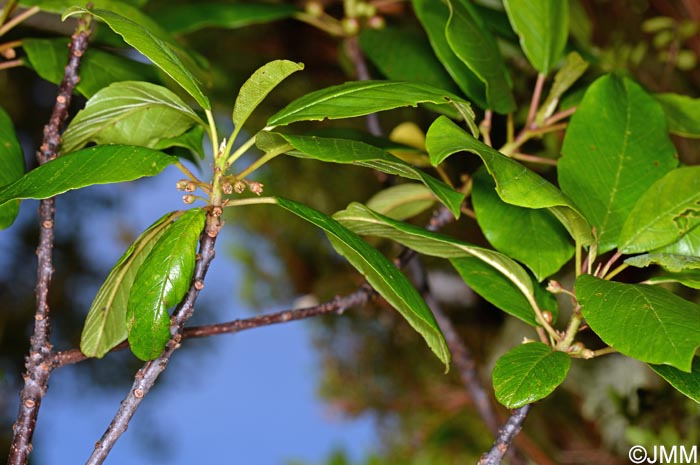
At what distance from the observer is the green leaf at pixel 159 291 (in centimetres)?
43

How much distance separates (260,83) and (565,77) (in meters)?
0.32

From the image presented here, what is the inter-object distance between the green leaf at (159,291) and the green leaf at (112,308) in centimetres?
6

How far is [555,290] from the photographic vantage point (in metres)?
0.52

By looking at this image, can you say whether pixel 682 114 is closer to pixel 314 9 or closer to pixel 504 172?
pixel 504 172

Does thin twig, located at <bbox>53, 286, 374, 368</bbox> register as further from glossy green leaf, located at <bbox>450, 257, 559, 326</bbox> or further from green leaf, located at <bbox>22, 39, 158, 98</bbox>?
green leaf, located at <bbox>22, 39, 158, 98</bbox>

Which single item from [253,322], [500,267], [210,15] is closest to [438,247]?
[500,267]

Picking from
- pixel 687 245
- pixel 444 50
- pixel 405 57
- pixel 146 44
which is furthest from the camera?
pixel 405 57

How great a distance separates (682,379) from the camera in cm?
46

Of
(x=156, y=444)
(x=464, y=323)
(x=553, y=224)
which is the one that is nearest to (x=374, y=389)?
(x=464, y=323)

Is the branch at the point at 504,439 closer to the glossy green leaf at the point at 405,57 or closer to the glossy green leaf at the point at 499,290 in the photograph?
the glossy green leaf at the point at 499,290

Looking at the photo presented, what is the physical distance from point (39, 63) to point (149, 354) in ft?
0.98

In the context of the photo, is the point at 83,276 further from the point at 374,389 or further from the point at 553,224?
the point at 553,224

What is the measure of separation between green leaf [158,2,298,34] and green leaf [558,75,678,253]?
0.41 metres

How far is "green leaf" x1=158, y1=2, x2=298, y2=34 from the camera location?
0.80 metres
